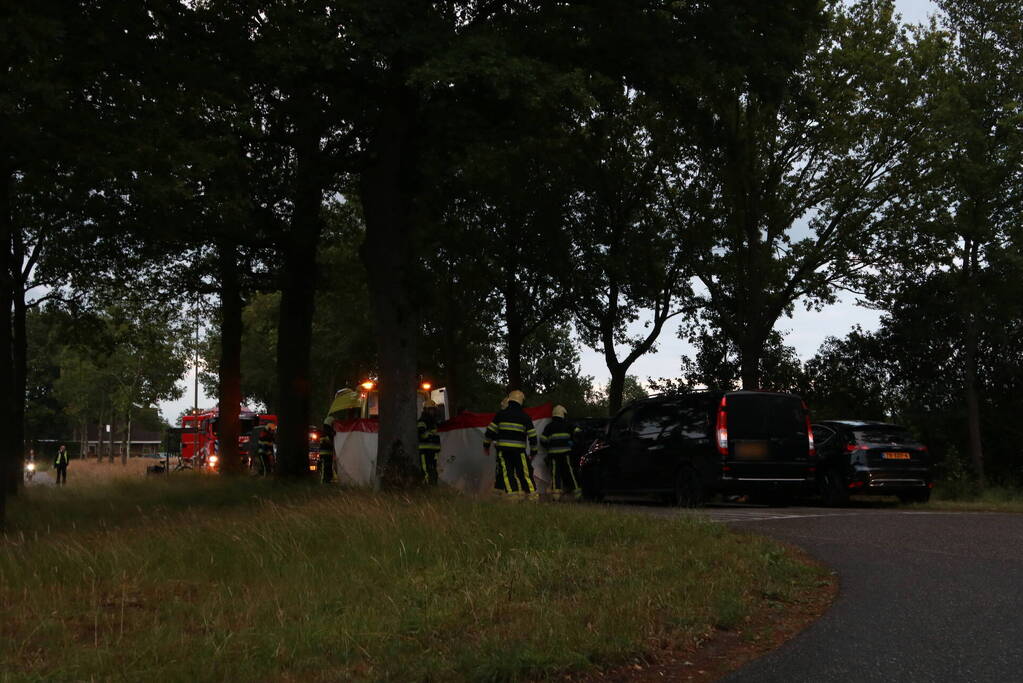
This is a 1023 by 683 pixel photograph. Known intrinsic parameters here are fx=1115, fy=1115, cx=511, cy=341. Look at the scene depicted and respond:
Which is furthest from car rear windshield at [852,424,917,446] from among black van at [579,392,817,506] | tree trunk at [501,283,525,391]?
tree trunk at [501,283,525,391]

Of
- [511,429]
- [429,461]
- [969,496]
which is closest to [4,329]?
[511,429]

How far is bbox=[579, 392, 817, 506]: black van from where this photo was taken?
1652 cm

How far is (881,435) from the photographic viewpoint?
18.9m

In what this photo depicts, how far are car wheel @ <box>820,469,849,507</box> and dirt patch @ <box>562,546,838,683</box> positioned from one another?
433 inches

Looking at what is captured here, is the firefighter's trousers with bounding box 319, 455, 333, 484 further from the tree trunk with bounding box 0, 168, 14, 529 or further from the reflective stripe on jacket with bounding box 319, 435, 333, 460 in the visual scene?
the tree trunk with bounding box 0, 168, 14, 529

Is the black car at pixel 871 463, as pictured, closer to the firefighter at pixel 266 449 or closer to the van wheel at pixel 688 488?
the van wheel at pixel 688 488

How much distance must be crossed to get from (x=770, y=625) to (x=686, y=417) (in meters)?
10.00

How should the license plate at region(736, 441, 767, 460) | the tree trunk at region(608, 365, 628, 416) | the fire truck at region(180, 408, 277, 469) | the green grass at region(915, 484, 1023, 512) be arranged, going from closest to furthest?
the license plate at region(736, 441, 767, 460), the green grass at region(915, 484, 1023, 512), the tree trunk at region(608, 365, 628, 416), the fire truck at region(180, 408, 277, 469)

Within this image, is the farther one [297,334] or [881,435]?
[297,334]

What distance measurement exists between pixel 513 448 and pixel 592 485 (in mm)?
4006

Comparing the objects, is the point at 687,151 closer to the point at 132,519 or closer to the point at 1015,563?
the point at 132,519

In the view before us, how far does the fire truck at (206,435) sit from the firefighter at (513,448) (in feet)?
86.0

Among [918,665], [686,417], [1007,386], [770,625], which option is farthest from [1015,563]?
[1007,386]

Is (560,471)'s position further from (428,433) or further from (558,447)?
(428,433)
